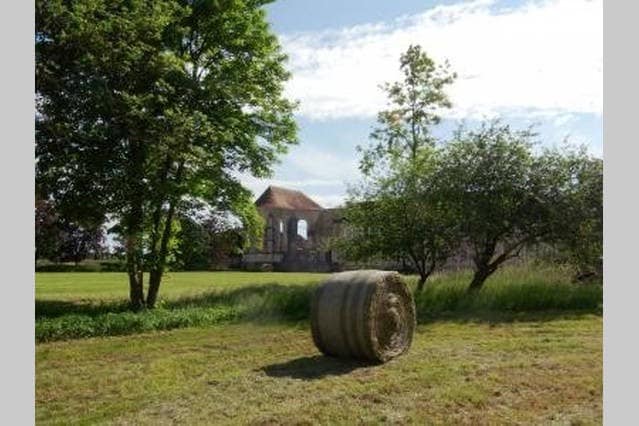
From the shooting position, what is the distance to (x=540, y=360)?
9984 mm

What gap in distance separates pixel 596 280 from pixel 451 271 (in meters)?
4.09

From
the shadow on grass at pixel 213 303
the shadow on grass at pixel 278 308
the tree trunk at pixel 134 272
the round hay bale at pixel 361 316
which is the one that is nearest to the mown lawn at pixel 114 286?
the shadow on grass at pixel 213 303

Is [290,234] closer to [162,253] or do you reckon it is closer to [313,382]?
[162,253]

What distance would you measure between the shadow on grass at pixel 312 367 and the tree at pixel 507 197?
955 cm

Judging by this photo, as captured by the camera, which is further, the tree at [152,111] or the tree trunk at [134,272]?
the tree trunk at [134,272]

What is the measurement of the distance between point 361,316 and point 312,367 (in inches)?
38.0

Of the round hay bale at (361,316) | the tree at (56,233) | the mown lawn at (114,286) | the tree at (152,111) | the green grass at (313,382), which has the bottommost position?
the green grass at (313,382)

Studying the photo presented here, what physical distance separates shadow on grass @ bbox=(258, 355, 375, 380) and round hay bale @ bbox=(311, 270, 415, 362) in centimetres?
17

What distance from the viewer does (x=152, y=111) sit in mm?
16734

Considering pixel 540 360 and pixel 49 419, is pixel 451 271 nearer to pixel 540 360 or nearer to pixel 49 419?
pixel 540 360

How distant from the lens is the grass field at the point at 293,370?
7.38 m

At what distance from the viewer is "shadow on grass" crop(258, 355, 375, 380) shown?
9281mm

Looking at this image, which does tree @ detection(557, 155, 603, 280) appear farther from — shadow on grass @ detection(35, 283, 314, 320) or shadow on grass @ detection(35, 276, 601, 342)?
shadow on grass @ detection(35, 283, 314, 320)

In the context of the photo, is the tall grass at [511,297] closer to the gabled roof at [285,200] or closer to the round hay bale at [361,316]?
the round hay bale at [361,316]
